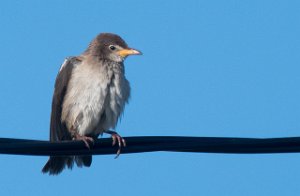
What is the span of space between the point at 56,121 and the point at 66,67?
2.66 ft

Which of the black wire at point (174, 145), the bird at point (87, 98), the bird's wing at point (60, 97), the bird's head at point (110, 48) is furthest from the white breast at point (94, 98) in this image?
the black wire at point (174, 145)

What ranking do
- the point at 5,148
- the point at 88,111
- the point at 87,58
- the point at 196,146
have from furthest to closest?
1. the point at 87,58
2. the point at 88,111
3. the point at 196,146
4. the point at 5,148

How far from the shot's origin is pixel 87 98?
370 inches

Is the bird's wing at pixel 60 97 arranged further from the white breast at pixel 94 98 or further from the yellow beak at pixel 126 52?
the yellow beak at pixel 126 52

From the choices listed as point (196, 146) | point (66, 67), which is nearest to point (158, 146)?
point (196, 146)

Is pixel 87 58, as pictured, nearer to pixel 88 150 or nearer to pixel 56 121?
pixel 56 121

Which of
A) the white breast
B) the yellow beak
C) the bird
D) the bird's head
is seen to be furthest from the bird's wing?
the yellow beak

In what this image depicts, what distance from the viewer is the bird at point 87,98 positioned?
941 centimetres

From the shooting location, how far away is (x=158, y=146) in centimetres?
611

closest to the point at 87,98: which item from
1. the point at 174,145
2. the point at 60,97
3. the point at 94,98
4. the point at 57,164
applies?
the point at 94,98

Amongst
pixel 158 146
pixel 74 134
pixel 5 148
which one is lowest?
pixel 5 148

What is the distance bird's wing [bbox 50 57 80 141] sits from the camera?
9.84 m

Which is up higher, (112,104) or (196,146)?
(112,104)

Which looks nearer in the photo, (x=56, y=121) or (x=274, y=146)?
(x=274, y=146)
